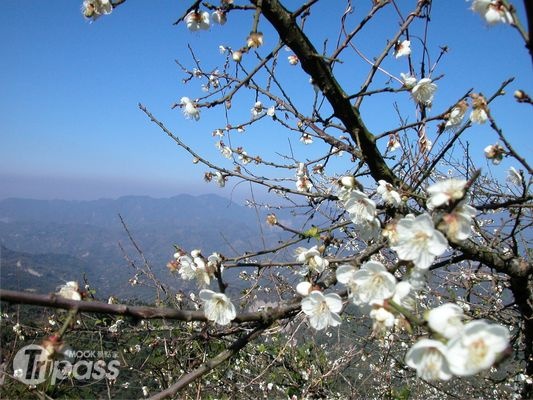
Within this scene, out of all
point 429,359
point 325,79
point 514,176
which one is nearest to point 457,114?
point 325,79

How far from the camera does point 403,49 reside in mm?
2283

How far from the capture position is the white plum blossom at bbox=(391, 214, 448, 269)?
3.74ft

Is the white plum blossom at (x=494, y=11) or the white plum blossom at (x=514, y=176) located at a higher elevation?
the white plum blossom at (x=494, y=11)

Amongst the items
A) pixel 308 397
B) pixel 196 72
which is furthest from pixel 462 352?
pixel 308 397

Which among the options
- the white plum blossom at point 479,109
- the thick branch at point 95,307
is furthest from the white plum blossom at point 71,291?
the white plum blossom at point 479,109

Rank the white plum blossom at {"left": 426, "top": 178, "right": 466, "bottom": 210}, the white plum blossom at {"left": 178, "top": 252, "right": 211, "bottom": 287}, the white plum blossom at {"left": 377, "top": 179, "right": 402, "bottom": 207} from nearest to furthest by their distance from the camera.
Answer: the white plum blossom at {"left": 426, "top": 178, "right": 466, "bottom": 210}
the white plum blossom at {"left": 178, "top": 252, "right": 211, "bottom": 287}
the white plum blossom at {"left": 377, "top": 179, "right": 402, "bottom": 207}

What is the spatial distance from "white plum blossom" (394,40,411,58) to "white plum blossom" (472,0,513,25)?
108 centimetres

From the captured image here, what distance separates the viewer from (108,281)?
167m

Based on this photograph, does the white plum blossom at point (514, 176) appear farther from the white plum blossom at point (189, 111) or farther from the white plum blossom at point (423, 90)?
the white plum blossom at point (189, 111)

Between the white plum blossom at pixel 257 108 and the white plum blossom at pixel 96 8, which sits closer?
the white plum blossom at pixel 96 8

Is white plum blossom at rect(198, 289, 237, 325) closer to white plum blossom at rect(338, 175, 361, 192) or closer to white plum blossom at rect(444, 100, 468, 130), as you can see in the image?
white plum blossom at rect(338, 175, 361, 192)

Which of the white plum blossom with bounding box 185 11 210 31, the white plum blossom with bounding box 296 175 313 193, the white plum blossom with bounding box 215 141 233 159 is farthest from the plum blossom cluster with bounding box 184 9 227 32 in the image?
the white plum blossom with bounding box 215 141 233 159

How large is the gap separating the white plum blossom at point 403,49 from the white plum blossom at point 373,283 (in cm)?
158

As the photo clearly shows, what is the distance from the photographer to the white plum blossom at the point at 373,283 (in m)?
1.18
